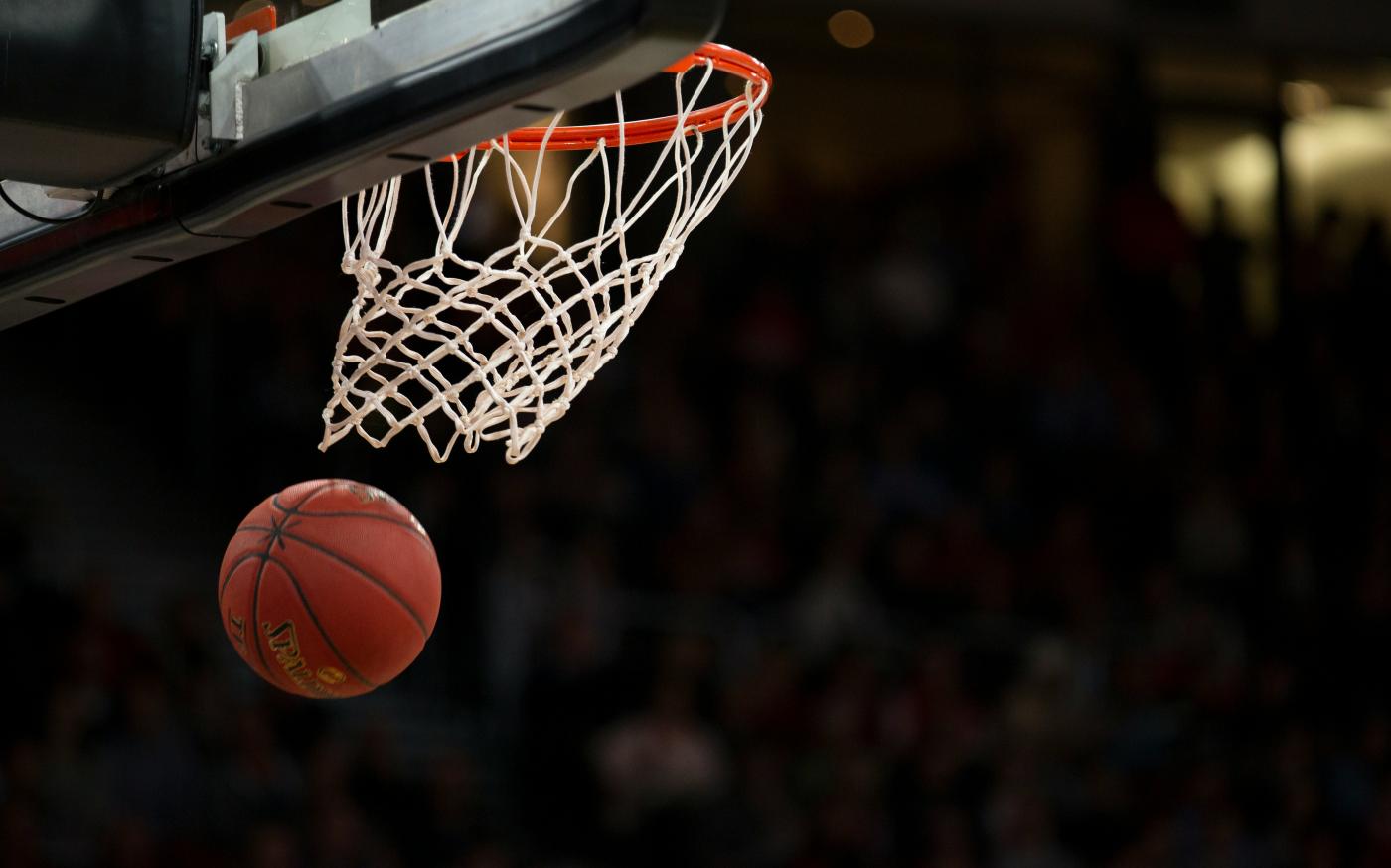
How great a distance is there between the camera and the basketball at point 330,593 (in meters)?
2.92

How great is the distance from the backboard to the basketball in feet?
1.54

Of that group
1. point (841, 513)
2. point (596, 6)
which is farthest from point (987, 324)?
point (596, 6)

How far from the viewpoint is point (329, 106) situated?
2.35 m

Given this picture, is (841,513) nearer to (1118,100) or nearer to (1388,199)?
(1118,100)

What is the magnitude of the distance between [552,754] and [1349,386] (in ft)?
16.6

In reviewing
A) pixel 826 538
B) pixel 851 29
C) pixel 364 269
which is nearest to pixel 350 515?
pixel 364 269

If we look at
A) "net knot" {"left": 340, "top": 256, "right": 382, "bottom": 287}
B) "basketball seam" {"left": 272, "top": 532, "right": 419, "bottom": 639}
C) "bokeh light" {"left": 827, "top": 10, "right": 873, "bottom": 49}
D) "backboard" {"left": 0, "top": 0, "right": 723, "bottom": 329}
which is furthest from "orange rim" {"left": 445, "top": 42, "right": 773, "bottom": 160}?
"bokeh light" {"left": 827, "top": 10, "right": 873, "bottom": 49}

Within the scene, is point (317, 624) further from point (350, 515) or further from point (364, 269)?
point (364, 269)

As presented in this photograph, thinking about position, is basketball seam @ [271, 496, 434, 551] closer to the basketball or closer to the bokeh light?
the basketball

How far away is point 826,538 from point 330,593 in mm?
5115

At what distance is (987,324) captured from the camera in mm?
9336

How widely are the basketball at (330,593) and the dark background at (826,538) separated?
311cm

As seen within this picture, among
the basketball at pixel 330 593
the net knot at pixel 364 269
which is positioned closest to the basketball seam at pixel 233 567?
the basketball at pixel 330 593

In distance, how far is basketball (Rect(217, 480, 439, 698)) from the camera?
2.92 meters
